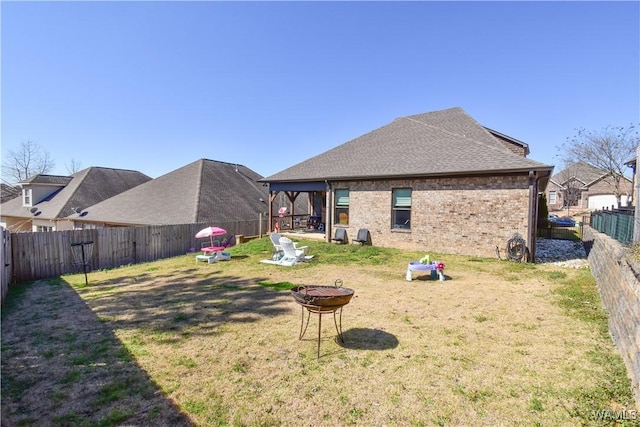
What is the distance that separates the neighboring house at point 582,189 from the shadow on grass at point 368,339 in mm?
46705

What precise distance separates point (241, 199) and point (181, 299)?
17457 millimetres

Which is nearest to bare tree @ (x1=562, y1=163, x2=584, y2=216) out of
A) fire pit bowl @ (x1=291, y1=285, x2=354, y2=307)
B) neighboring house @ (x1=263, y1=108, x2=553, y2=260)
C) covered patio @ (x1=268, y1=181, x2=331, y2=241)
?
neighboring house @ (x1=263, y1=108, x2=553, y2=260)

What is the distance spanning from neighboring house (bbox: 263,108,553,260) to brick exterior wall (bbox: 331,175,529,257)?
32mm

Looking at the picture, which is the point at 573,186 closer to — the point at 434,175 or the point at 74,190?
the point at 434,175

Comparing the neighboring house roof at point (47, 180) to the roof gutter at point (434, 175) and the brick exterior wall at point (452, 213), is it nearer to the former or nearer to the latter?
the roof gutter at point (434, 175)

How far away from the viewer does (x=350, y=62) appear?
51.9ft

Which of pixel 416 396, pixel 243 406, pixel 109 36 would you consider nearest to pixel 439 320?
pixel 416 396

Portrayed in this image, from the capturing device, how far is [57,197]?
25281mm

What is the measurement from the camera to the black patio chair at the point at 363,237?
13.9 meters

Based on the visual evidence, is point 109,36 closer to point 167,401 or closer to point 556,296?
point 167,401

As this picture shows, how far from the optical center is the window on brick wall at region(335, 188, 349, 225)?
14891mm

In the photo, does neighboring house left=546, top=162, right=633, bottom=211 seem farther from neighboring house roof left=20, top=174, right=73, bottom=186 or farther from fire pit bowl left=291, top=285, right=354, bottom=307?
neighboring house roof left=20, top=174, right=73, bottom=186

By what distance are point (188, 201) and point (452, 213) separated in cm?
1651

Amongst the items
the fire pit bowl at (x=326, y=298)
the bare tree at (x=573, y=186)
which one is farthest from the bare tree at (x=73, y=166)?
the bare tree at (x=573, y=186)
